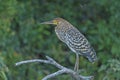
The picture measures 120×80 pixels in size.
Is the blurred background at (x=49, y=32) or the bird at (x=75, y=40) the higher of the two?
the bird at (x=75, y=40)

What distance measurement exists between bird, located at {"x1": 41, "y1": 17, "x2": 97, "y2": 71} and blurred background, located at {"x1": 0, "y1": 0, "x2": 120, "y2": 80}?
148 cm

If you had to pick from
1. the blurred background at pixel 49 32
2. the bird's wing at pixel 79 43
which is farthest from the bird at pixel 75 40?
the blurred background at pixel 49 32

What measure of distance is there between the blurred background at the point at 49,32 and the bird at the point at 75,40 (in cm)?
148

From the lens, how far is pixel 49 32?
8.57 metres

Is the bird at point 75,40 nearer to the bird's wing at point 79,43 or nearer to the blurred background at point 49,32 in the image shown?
the bird's wing at point 79,43

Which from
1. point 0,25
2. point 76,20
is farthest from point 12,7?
point 76,20

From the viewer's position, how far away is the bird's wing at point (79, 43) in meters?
6.05

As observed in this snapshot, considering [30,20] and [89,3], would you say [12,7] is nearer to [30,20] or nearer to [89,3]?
[30,20]

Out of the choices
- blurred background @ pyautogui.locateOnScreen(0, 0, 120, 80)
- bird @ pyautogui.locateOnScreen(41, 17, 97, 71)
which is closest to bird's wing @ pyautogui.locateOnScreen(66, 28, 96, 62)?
bird @ pyautogui.locateOnScreen(41, 17, 97, 71)

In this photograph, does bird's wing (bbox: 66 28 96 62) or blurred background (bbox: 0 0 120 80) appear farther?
blurred background (bbox: 0 0 120 80)

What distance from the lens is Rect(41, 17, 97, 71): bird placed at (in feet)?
19.9

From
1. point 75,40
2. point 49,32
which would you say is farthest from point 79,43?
point 49,32

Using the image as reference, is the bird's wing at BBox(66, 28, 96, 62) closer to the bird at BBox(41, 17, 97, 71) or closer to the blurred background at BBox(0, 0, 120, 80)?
the bird at BBox(41, 17, 97, 71)

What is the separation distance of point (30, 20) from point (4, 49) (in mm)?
596
